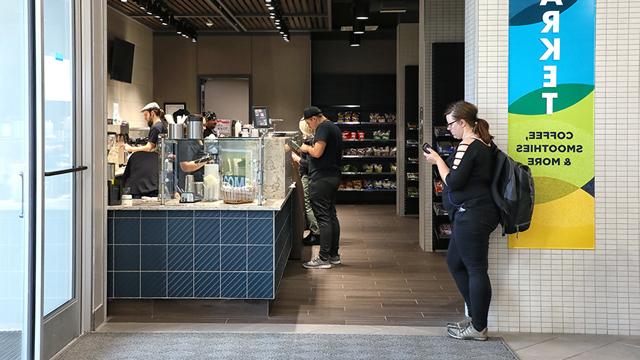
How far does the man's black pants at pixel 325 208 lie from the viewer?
740 cm

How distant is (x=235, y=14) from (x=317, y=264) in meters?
6.03

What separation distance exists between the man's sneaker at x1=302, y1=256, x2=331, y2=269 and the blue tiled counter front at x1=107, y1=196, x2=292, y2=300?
7.23 ft

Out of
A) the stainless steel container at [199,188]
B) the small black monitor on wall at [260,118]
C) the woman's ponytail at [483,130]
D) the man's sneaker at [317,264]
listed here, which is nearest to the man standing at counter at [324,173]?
the man's sneaker at [317,264]

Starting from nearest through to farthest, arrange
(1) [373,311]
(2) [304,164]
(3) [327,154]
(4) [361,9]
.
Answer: (1) [373,311], (3) [327,154], (2) [304,164], (4) [361,9]

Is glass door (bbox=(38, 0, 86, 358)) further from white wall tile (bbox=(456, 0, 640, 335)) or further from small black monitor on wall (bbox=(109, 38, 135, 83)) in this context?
small black monitor on wall (bbox=(109, 38, 135, 83))

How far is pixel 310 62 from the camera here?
47.8 ft

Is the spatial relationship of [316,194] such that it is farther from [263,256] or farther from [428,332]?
[428,332]

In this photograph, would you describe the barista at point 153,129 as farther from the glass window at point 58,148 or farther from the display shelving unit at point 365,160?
the display shelving unit at point 365,160

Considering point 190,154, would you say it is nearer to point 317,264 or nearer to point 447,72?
point 317,264

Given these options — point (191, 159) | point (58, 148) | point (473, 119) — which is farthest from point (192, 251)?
point (473, 119)

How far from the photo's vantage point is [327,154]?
289 inches

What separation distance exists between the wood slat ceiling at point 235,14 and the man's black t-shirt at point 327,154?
4.41 metres

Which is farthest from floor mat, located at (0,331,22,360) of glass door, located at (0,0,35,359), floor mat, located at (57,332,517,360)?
floor mat, located at (57,332,517,360)

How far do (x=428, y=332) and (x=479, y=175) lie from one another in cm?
121
